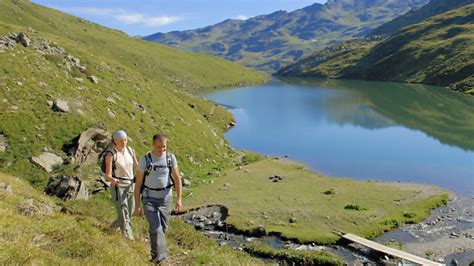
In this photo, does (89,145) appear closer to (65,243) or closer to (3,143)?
(3,143)

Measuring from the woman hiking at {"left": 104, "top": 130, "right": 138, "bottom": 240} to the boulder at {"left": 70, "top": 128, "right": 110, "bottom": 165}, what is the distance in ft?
60.7

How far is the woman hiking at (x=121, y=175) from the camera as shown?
15.9 meters

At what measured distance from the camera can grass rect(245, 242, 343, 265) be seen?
26.1 meters

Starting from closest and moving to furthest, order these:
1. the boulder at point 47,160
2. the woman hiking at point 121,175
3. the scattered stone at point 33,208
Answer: the woman hiking at point 121,175 < the scattered stone at point 33,208 < the boulder at point 47,160

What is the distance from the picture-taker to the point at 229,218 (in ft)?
110

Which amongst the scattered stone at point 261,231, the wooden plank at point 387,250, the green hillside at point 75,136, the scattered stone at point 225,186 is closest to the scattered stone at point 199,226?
the scattered stone at point 261,231

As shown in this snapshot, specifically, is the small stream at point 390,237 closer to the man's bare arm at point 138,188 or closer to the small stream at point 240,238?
the small stream at point 240,238

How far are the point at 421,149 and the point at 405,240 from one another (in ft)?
118

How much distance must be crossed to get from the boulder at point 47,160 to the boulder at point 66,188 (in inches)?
140

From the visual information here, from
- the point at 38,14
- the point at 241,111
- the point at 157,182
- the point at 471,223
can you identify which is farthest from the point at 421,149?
the point at 38,14

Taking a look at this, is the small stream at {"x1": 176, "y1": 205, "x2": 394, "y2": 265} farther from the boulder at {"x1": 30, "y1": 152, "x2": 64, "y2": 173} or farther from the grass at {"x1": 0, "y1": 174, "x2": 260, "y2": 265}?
the grass at {"x1": 0, "y1": 174, "x2": 260, "y2": 265}

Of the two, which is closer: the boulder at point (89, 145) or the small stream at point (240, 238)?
the small stream at point (240, 238)

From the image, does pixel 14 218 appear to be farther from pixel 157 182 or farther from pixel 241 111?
pixel 241 111

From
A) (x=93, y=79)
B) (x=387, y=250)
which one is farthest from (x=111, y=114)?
(x=387, y=250)
